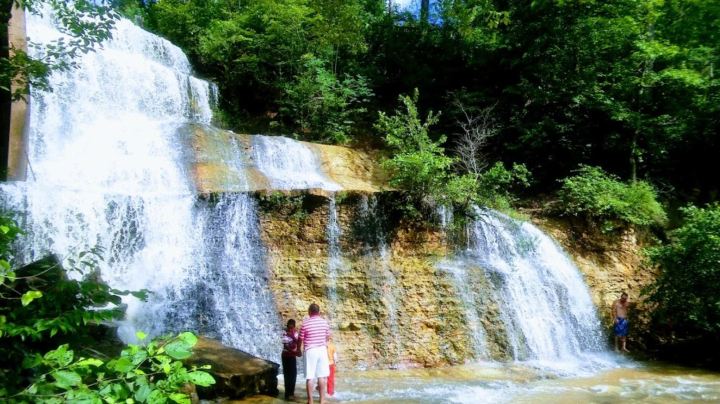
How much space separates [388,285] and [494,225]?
3846 mm

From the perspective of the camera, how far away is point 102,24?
20.8ft

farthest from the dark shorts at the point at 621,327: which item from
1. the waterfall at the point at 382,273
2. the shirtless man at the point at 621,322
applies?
the waterfall at the point at 382,273

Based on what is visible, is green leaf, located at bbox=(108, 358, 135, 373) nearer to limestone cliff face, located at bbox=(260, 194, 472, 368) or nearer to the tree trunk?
limestone cliff face, located at bbox=(260, 194, 472, 368)

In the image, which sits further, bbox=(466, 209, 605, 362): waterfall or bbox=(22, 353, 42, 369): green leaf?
bbox=(466, 209, 605, 362): waterfall

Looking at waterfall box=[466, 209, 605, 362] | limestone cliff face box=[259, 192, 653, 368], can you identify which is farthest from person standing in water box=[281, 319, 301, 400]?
waterfall box=[466, 209, 605, 362]

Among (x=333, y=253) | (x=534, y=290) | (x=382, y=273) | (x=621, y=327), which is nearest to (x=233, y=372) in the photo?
(x=333, y=253)

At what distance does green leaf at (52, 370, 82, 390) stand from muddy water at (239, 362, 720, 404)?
5.16 metres

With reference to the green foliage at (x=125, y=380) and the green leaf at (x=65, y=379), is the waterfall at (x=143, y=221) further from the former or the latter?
the green leaf at (x=65, y=379)

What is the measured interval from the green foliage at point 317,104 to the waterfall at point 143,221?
439 cm

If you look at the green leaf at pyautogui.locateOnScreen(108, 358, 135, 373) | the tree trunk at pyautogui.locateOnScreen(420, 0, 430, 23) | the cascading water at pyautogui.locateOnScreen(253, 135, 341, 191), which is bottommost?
the green leaf at pyautogui.locateOnScreen(108, 358, 135, 373)

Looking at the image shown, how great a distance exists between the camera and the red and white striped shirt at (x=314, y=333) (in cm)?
680

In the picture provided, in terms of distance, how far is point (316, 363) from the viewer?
268 inches

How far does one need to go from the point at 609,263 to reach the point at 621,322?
80.3 inches

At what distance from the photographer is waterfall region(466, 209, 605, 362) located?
11445 millimetres
